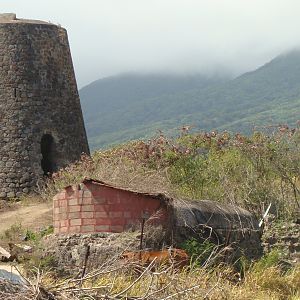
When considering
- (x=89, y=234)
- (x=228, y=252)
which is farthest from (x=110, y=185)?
(x=228, y=252)

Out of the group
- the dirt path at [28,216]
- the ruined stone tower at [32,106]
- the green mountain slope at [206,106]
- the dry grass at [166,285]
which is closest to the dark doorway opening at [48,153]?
the ruined stone tower at [32,106]

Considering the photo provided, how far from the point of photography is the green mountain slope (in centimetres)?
12900

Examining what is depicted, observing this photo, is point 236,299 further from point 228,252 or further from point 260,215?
point 260,215

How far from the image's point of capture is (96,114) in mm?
182375

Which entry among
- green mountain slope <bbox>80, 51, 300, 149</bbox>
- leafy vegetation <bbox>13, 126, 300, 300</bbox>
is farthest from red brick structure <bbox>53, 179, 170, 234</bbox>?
green mountain slope <bbox>80, 51, 300, 149</bbox>

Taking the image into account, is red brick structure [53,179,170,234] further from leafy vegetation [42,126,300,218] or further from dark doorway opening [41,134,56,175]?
dark doorway opening [41,134,56,175]

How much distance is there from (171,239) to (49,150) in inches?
610

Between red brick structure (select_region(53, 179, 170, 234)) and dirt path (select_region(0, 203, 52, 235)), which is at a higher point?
red brick structure (select_region(53, 179, 170, 234))

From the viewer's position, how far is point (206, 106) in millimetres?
155250

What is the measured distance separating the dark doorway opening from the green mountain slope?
83091 millimetres

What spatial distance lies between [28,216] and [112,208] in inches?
444

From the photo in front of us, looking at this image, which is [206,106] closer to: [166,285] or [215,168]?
[215,168]

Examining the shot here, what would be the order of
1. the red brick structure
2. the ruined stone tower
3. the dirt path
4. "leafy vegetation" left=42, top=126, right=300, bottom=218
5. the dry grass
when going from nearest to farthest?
the dry grass < the red brick structure < "leafy vegetation" left=42, top=126, right=300, bottom=218 < the dirt path < the ruined stone tower

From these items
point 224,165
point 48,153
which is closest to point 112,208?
point 224,165
